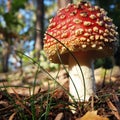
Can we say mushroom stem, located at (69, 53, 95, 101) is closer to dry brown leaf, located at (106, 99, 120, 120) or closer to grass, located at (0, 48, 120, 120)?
grass, located at (0, 48, 120, 120)

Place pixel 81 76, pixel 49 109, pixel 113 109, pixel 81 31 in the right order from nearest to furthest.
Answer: pixel 49 109 → pixel 113 109 → pixel 81 31 → pixel 81 76

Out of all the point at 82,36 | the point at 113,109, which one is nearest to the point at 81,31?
the point at 82,36

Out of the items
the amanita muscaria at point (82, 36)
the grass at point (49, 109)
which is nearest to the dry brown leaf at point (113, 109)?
the grass at point (49, 109)

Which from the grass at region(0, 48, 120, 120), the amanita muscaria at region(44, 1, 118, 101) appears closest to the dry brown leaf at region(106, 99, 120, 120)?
the grass at region(0, 48, 120, 120)

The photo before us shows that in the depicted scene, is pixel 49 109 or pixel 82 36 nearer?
pixel 49 109

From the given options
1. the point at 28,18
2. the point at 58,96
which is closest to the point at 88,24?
the point at 58,96

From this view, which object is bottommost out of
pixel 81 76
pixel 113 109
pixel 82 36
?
pixel 113 109

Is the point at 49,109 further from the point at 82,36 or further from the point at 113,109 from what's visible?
the point at 82,36

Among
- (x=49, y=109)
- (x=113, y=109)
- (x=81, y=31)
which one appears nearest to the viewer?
(x=49, y=109)
